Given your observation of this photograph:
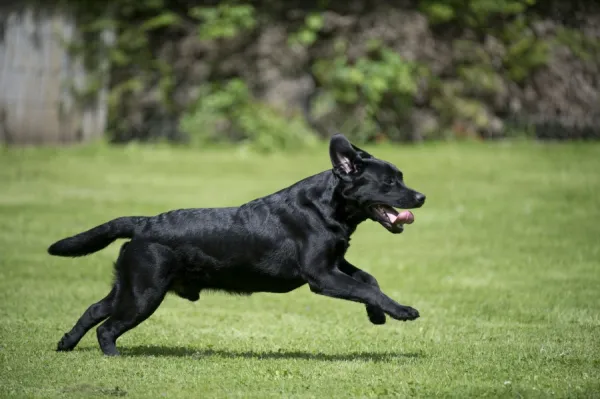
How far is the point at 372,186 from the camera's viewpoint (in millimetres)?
6969

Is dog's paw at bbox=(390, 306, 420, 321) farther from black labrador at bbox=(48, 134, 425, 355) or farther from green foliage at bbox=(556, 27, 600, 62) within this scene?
green foliage at bbox=(556, 27, 600, 62)

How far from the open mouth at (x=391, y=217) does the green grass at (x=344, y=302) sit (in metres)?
0.88

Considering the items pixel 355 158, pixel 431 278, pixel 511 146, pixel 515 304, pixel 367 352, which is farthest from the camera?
pixel 511 146

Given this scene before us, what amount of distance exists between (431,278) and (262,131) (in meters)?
7.97

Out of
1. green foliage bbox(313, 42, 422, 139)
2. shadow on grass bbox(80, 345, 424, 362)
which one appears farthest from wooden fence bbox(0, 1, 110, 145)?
shadow on grass bbox(80, 345, 424, 362)

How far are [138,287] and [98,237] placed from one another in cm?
57

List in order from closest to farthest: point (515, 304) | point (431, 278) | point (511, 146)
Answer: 1. point (515, 304)
2. point (431, 278)
3. point (511, 146)

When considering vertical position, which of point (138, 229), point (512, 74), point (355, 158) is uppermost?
point (512, 74)

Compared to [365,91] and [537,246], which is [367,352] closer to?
[537,246]

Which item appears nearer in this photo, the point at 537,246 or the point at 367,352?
the point at 367,352

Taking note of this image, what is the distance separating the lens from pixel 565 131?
19.0 m

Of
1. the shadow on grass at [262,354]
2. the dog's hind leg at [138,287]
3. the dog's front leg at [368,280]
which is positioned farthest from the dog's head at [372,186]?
Answer: the dog's hind leg at [138,287]

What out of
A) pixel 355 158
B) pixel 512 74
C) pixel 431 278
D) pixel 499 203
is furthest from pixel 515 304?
pixel 512 74

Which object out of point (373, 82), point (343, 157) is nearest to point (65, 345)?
Answer: point (343, 157)
